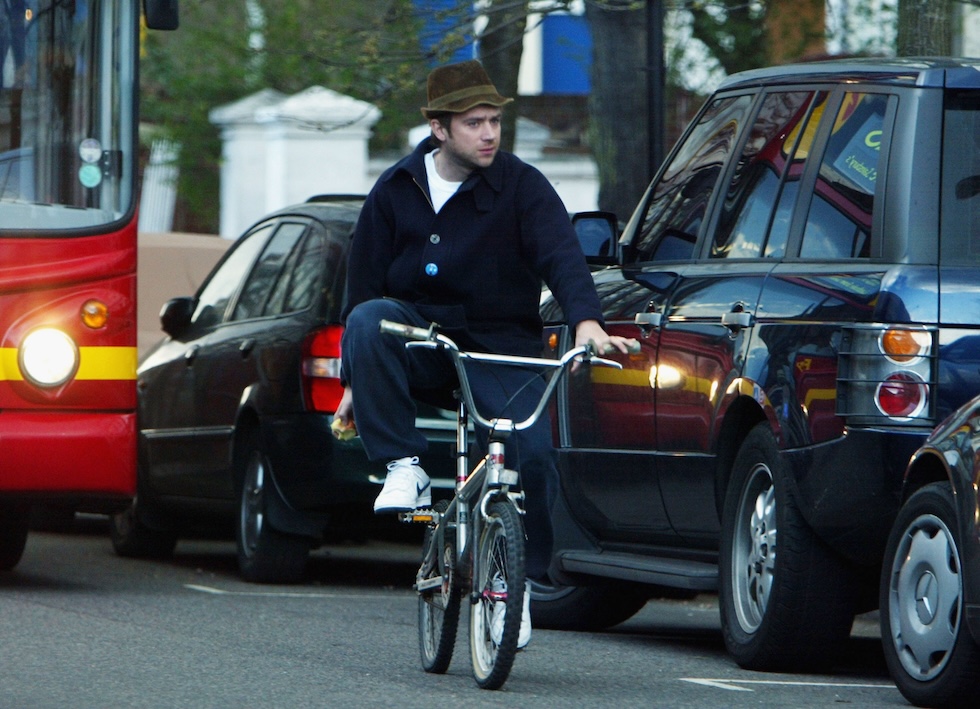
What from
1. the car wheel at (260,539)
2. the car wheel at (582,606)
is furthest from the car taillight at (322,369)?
the car wheel at (582,606)

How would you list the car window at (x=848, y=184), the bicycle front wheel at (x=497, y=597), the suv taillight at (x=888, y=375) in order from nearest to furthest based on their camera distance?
the bicycle front wheel at (x=497, y=597) → the suv taillight at (x=888, y=375) → the car window at (x=848, y=184)

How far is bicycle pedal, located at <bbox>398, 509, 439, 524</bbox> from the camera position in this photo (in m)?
6.43

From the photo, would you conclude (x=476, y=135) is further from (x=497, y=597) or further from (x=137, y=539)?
(x=137, y=539)

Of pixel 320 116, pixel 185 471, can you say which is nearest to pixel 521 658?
pixel 185 471

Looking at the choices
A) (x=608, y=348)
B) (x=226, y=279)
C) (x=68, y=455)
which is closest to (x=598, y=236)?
(x=608, y=348)

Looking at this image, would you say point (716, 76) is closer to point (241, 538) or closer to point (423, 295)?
point (241, 538)

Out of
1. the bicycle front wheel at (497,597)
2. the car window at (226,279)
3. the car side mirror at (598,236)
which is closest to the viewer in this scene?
the bicycle front wheel at (497,597)

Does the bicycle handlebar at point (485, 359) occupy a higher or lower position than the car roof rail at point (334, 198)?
lower

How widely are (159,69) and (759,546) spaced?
25101 millimetres

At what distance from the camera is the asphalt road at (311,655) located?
6.08 m

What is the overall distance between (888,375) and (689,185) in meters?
1.75

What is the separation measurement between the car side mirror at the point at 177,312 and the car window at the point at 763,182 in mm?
4146

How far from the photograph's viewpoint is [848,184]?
22.2ft

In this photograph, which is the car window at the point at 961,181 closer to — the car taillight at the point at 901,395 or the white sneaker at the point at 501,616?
the car taillight at the point at 901,395
